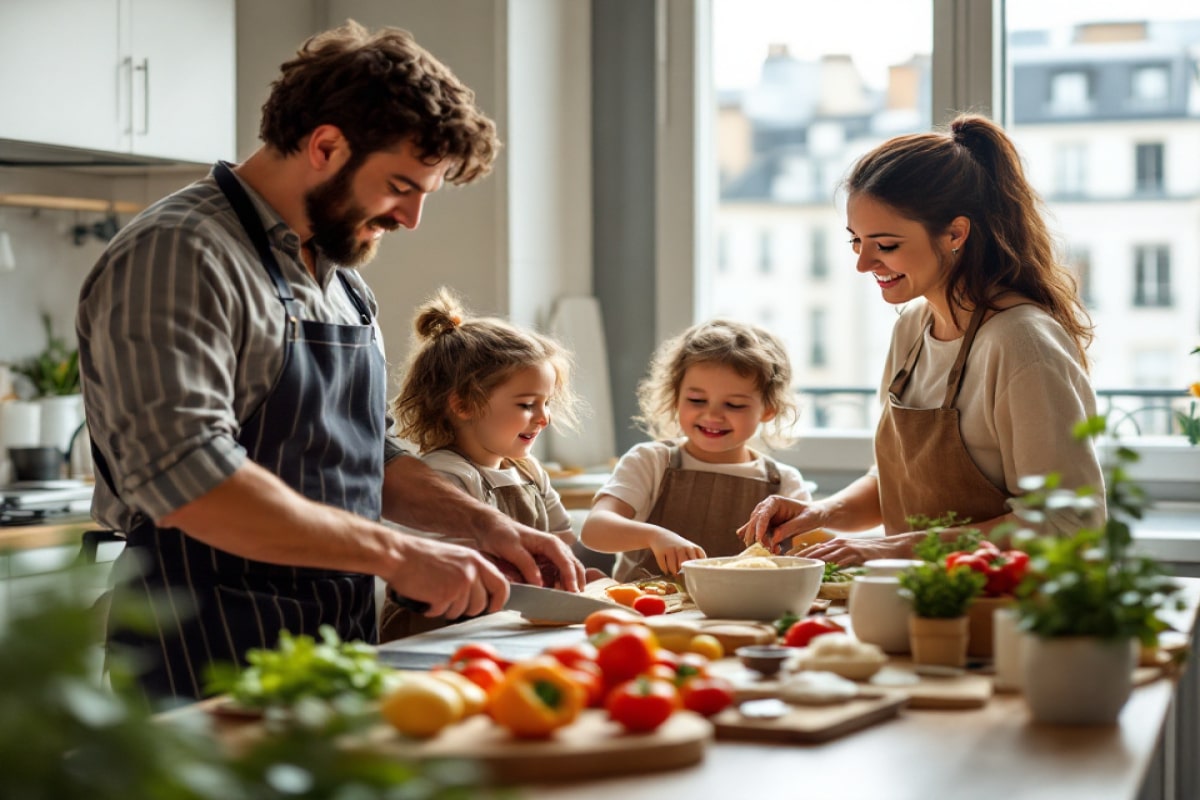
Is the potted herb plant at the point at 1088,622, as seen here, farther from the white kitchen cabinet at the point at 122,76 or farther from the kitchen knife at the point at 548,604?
the white kitchen cabinet at the point at 122,76

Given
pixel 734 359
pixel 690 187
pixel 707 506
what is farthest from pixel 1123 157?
pixel 707 506

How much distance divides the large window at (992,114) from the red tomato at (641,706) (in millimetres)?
2625

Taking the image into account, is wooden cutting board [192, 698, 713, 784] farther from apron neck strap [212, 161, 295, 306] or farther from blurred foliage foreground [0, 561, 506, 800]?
apron neck strap [212, 161, 295, 306]

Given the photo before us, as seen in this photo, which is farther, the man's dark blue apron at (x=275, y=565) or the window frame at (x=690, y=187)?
the window frame at (x=690, y=187)

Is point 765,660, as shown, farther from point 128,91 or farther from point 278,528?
point 128,91

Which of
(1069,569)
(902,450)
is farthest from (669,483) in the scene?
(1069,569)

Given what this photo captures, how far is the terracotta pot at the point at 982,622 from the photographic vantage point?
1445 millimetres

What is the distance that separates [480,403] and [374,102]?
0.78m

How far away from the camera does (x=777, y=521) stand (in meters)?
2.23

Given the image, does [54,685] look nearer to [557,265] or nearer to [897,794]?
[897,794]

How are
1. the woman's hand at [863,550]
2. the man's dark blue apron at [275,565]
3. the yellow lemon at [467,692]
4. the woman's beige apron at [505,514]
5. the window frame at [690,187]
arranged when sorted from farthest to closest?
the window frame at [690,187] < the woman's beige apron at [505,514] < the woman's hand at [863,550] < the man's dark blue apron at [275,565] < the yellow lemon at [467,692]

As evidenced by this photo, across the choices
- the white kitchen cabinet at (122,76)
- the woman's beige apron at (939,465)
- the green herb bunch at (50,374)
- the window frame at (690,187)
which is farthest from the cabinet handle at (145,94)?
the woman's beige apron at (939,465)

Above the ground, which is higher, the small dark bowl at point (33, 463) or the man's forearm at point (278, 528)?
the man's forearm at point (278, 528)

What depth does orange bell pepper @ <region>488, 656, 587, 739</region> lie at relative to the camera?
1044 millimetres
